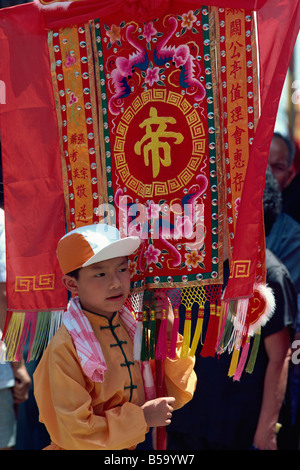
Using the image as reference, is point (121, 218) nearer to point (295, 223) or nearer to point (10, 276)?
point (10, 276)

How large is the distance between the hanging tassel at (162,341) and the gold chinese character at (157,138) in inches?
22.4

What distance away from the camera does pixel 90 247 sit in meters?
2.58

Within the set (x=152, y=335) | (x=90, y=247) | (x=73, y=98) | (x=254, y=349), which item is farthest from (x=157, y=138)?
(x=254, y=349)

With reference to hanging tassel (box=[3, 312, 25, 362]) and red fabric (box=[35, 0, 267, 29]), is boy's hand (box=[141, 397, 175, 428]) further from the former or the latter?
red fabric (box=[35, 0, 267, 29])

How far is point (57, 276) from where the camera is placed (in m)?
2.91

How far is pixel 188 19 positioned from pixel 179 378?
139 cm

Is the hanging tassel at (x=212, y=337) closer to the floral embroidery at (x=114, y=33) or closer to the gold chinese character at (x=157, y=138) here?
the gold chinese character at (x=157, y=138)

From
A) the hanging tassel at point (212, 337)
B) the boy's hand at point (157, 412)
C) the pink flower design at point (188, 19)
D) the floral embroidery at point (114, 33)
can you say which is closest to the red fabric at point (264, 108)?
the hanging tassel at point (212, 337)

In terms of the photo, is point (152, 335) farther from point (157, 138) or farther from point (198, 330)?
point (157, 138)

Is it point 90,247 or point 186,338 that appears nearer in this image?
point 90,247

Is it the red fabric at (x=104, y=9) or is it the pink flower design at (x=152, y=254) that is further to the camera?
the pink flower design at (x=152, y=254)

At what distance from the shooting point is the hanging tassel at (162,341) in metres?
2.72
